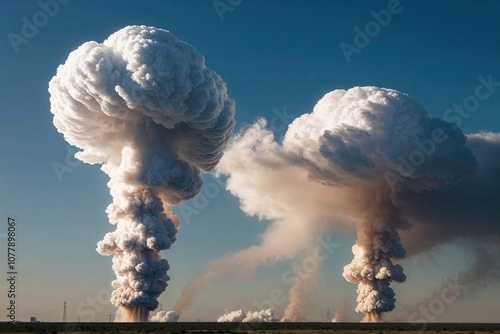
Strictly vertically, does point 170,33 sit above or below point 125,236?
above

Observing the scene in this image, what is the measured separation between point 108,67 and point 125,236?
28689 millimetres

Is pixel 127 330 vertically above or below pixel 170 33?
below

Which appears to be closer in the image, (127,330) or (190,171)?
(127,330)

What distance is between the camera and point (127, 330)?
101312 millimetres

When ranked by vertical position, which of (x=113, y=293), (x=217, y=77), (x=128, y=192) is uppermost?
(x=217, y=77)

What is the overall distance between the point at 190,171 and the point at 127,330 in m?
39.7

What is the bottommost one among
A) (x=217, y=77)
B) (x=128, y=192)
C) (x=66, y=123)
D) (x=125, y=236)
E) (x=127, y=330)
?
(x=127, y=330)

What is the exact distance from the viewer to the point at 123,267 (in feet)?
408

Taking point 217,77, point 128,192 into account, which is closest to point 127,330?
point 128,192

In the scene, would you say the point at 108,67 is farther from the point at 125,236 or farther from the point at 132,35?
the point at 125,236

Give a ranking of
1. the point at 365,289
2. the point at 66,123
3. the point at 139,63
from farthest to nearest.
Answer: the point at 365,289 → the point at 66,123 → the point at 139,63

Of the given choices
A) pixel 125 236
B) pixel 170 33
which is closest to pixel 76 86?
pixel 170 33

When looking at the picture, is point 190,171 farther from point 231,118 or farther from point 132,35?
point 132,35

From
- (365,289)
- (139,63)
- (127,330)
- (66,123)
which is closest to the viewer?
(127,330)
